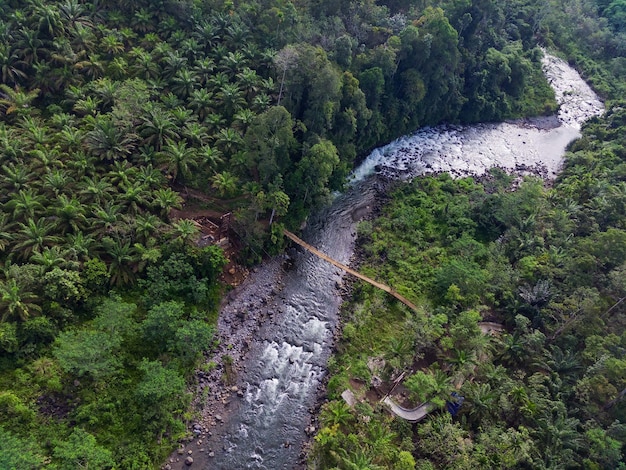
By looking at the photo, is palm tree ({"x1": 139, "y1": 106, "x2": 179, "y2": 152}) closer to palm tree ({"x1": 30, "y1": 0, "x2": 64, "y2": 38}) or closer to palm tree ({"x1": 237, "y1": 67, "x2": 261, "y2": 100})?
palm tree ({"x1": 237, "y1": 67, "x2": 261, "y2": 100})

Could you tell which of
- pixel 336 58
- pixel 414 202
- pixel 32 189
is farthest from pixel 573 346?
pixel 32 189

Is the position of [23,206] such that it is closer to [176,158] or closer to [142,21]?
[176,158]

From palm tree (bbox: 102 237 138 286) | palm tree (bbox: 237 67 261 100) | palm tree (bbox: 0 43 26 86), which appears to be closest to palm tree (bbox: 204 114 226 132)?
palm tree (bbox: 237 67 261 100)

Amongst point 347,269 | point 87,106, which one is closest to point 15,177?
point 87,106

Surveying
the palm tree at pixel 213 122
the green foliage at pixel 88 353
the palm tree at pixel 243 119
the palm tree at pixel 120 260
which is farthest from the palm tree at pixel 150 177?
the green foliage at pixel 88 353

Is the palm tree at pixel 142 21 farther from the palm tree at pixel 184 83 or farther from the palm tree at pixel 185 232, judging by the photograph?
the palm tree at pixel 185 232

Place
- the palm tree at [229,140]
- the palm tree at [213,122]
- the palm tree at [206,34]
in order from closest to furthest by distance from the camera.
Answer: the palm tree at [229,140] → the palm tree at [213,122] → the palm tree at [206,34]
